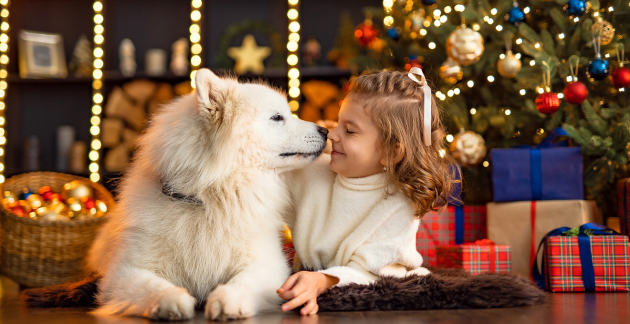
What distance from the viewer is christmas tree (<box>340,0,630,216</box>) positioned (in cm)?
252

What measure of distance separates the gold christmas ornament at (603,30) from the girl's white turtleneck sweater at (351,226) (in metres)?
1.55

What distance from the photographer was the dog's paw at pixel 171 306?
4.10ft

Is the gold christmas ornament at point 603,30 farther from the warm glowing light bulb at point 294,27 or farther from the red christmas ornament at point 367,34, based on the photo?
the warm glowing light bulb at point 294,27

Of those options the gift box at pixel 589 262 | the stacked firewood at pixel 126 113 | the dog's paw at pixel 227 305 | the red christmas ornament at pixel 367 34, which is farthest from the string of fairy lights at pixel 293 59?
the dog's paw at pixel 227 305

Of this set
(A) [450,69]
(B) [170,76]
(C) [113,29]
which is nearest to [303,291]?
(A) [450,69]

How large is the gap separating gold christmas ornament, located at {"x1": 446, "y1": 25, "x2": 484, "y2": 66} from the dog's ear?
155 cm

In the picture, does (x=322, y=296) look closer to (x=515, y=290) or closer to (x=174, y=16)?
(x=515, y=290)

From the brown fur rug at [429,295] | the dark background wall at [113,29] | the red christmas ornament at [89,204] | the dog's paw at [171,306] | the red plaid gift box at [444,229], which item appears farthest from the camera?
the dark background wall at [113,29]

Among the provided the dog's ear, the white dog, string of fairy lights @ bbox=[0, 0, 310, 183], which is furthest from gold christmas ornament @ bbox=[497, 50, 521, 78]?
string of fairy lights @ bbox=[0, 0, 310, 183]

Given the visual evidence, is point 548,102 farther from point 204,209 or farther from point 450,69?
point 204,209

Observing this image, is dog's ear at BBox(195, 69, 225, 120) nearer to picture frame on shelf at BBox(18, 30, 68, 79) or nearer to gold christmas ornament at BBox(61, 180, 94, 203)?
gold christmas ornament at BBox(61, 180, 94, 203)

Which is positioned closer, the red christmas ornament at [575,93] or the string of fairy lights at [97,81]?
the red christmas ornament at [575,93]

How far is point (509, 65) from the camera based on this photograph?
105 inches

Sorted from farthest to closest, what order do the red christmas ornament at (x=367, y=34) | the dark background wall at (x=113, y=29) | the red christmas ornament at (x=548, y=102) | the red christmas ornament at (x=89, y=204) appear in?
1. the dark background wall at (x=113, y=29)
2. the red christmas ornament at (x=367, y=34)
3. the red christmas ornament at (x=89, y=204)
4. the red christmas ornament at (x=548, y=102)
